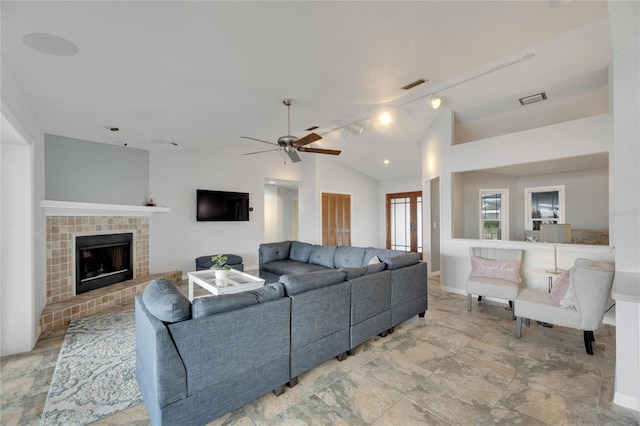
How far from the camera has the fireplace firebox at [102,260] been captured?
4172mm

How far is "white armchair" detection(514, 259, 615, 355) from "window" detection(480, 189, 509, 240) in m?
3.77

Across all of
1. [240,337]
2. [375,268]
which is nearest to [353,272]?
[375,268]

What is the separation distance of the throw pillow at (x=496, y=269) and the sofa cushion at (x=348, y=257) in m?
1.62

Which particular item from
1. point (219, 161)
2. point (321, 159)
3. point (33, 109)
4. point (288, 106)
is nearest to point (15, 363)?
point (33, 109)

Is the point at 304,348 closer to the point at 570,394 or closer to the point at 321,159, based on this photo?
the point at 570,394

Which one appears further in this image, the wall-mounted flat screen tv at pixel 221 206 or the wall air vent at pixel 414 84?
the wall-mounted flat screen tv at pixel 221 206

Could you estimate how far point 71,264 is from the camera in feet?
13.1

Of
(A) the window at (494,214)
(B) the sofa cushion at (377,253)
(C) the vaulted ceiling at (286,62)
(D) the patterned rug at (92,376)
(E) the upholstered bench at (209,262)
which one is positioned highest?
(C) the vaulted ceiling at (286,62)

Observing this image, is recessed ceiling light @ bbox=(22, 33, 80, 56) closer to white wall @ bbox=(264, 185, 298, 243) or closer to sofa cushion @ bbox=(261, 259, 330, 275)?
sofa cushion @ bbox=(261, 259, 330, 275)

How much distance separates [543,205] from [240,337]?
6919mm

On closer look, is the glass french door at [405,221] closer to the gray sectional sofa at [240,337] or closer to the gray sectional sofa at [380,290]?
the gray sectional sofa at [380,290]

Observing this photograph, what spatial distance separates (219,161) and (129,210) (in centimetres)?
213

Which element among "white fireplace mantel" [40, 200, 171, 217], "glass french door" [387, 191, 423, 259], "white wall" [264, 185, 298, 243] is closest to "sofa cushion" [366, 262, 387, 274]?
"white fireplace mantel" [40, 200, 171, 217]

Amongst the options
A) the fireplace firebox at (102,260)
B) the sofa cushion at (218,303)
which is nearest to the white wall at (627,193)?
the sofa cushion at (218,303)
